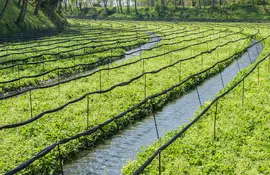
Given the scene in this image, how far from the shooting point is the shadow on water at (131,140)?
1178 cm

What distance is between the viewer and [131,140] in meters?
14.0

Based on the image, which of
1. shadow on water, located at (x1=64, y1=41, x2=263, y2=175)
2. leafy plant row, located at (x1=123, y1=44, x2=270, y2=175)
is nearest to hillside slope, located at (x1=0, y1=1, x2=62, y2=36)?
shadow on water, located at (x1=64, y1=41, x2=263, y2=175)

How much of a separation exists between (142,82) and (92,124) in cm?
713

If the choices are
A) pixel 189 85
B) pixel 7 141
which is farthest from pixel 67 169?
pixel 189 85

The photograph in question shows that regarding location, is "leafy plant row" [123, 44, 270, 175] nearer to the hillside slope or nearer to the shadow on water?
the shadow on water

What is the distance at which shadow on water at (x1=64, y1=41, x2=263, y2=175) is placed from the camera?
1178 cm

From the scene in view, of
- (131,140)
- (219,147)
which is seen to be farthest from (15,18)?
(219,147)

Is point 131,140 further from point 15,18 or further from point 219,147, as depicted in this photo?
point 15,18

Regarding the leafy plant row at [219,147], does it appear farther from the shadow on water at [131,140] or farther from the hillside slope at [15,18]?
the hillside slope at [15,18]

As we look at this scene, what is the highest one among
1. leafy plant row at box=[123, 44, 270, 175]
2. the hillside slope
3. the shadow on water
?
the hillside slope

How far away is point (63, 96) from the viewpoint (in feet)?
58.9

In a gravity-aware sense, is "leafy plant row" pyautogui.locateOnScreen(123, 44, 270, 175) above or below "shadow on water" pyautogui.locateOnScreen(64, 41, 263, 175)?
above

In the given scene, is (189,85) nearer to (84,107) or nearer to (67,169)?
(84,107)

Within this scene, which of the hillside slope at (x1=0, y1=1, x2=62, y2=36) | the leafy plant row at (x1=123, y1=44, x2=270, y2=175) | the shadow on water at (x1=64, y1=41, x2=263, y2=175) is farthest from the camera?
the hillside slope at (x1=0, y1=1, x2=62, y2=36)
